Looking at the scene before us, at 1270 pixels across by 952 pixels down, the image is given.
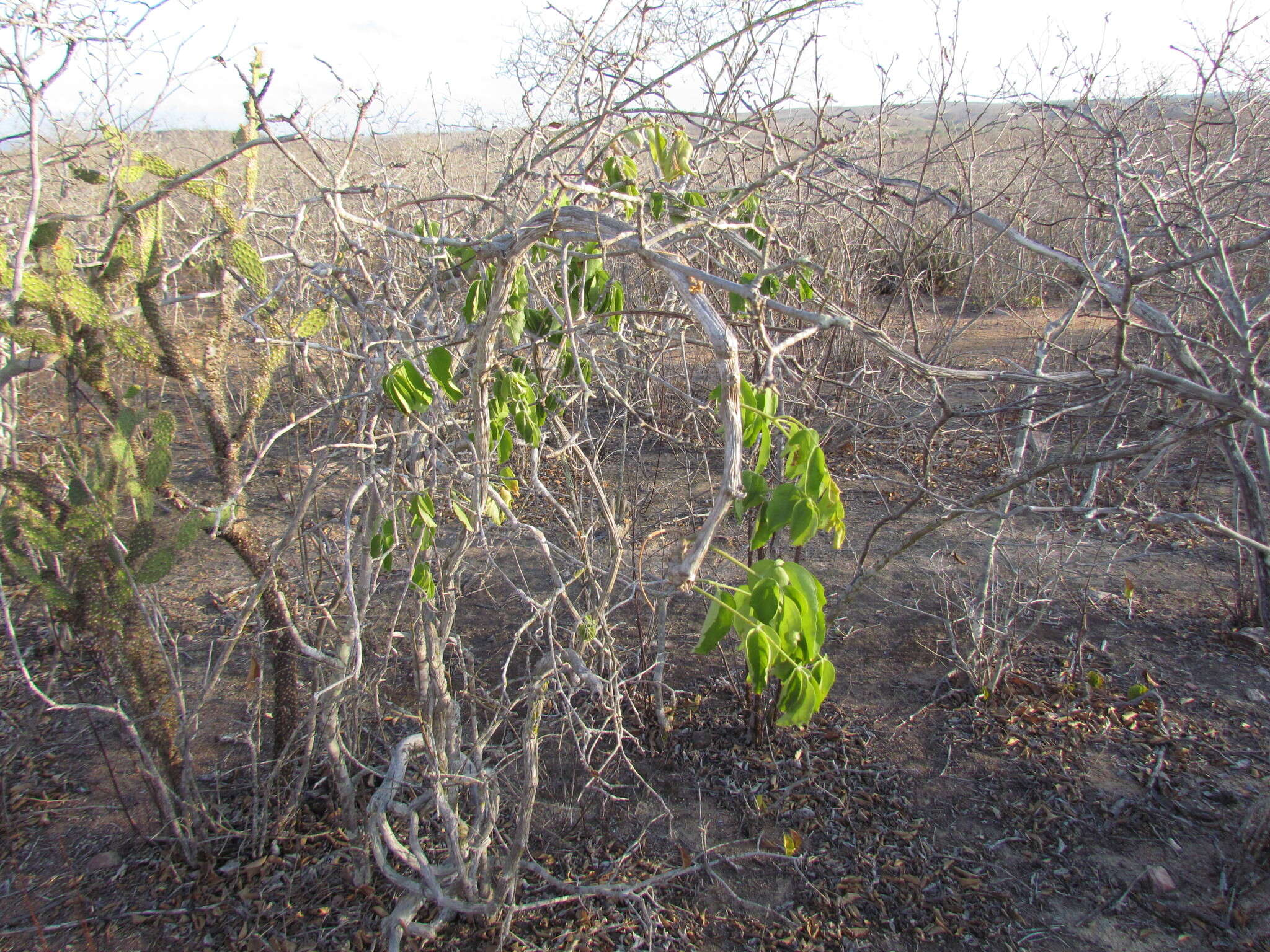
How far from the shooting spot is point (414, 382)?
1510mm

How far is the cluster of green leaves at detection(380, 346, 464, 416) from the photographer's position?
145 cm

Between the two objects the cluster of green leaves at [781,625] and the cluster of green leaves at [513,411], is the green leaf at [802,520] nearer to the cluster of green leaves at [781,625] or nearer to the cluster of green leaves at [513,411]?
the cluster of green leaves at [781,625]

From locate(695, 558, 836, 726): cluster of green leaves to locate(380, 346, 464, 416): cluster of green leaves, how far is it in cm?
72

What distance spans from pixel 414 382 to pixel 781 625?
89cm

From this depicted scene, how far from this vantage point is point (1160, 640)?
3.32 m

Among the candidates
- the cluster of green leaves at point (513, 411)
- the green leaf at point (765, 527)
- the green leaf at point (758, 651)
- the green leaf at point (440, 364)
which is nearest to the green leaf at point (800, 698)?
the green leaf at point (758, 651)

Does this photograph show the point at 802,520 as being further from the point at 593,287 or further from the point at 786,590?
the point at 593,287

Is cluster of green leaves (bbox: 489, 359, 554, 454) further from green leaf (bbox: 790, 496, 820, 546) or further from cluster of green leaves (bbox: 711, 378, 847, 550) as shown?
green leaf (bbox: 790, 496, 820, 546)

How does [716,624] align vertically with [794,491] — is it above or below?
below

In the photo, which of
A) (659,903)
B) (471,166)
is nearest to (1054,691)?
(659,903)

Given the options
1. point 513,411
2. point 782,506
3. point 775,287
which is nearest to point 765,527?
point 782,506

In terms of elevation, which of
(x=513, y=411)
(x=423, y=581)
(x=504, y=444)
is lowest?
(x=423, y=581)

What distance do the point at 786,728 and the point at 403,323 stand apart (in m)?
2.05

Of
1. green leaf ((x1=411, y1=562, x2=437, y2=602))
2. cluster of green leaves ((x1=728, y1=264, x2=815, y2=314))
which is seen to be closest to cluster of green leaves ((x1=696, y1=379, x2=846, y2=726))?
cluster of green leaves ((x1=728, y1=264, x2=815, y2=314))
